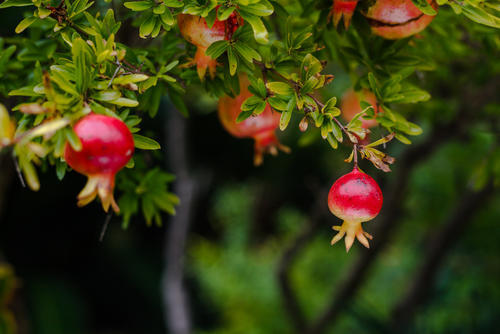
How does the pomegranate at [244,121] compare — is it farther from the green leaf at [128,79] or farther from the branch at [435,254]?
the branch at [435,254]

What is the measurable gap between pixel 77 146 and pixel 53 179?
2.20 metres

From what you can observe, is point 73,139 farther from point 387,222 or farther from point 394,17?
point 387,222

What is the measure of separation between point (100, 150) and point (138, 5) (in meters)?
0.15

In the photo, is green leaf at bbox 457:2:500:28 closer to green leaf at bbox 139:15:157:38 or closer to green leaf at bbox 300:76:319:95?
green leaf at bbox 300:76:319:95

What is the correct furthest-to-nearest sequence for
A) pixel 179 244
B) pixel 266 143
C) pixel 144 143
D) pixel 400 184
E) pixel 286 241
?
pixel 286 241
pixel 179 244
pixel 400 184
pixel 266 143
pixel 144 143

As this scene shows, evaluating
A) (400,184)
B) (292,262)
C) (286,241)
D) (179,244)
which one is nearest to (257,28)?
(400,184)

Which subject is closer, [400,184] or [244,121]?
[244,121]

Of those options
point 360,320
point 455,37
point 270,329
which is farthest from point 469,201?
point 270,329

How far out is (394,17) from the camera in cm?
41

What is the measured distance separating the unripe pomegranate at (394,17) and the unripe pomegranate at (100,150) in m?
0.24

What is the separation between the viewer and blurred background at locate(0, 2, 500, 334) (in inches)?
41.7

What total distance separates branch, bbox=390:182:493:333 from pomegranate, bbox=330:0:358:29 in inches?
32.3

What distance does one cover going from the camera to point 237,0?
364 millimetres

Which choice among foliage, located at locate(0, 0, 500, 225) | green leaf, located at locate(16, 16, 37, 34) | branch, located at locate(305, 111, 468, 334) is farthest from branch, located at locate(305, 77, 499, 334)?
green leaf, located at locate(16, 16, 37, 34)
